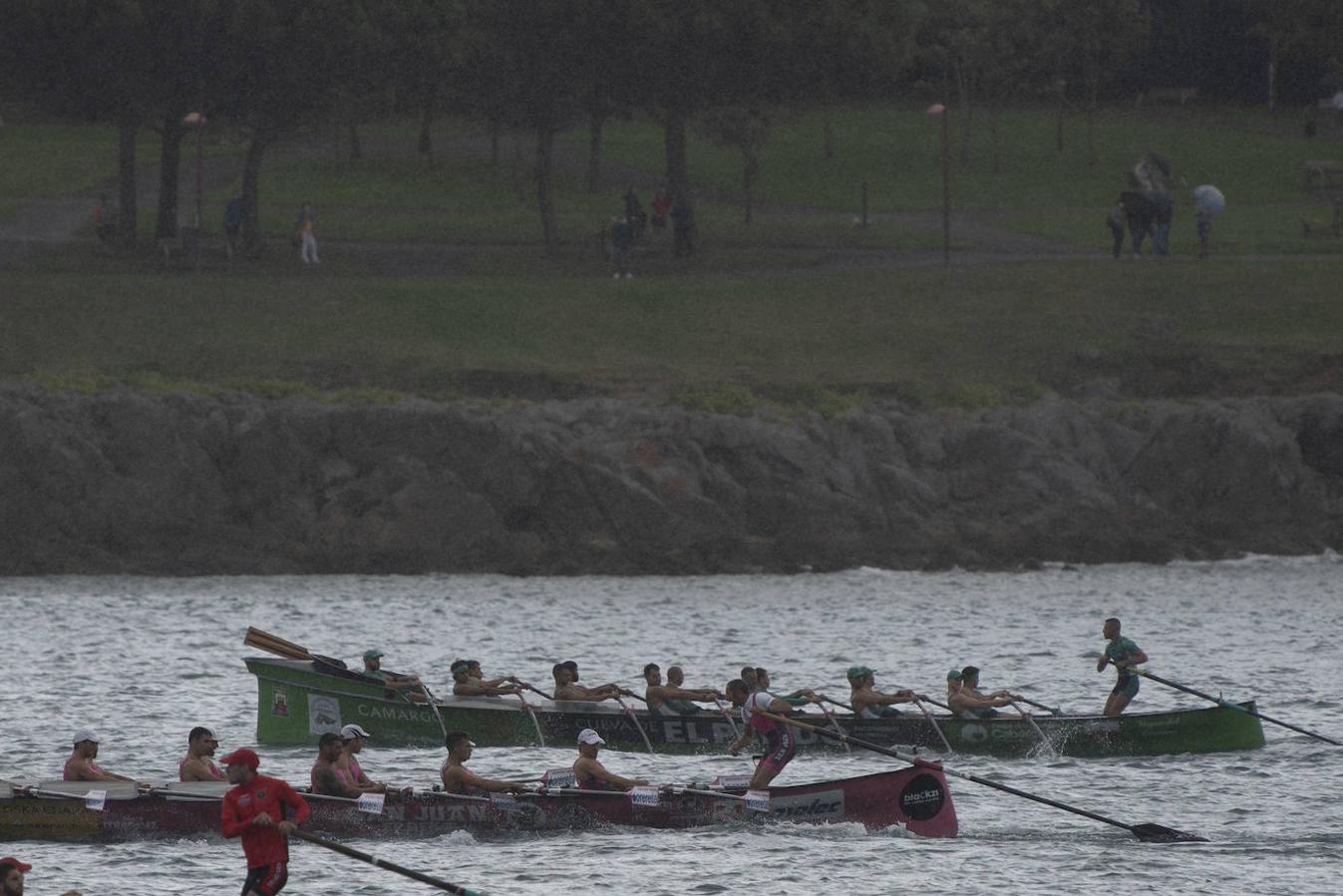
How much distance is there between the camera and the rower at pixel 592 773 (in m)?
24.8

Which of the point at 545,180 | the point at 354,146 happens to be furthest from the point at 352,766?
the point at 354,146

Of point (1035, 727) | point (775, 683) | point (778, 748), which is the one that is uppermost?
point (778, 748)

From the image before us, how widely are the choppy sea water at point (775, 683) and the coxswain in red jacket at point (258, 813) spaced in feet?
12.4

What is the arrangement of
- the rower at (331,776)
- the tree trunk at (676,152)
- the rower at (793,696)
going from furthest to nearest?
the tree trunk at (676,152) → the rower at (793,696) → the rower at (331,776)

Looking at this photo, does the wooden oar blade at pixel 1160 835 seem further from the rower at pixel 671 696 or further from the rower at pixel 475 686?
the rower at pixel 475 686

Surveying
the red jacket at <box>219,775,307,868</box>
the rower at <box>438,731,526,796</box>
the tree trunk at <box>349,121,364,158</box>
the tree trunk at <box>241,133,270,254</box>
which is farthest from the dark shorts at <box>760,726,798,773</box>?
the tree trunk at <box>349,121,364,158</box>

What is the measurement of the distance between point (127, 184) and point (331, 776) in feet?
121

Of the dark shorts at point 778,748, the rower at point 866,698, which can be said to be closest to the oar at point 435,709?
the dark shorts at point 778,748

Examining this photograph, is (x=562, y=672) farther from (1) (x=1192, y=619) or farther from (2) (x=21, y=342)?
(2) (x=21, y=342)

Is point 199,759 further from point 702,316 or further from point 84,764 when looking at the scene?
point 702,316

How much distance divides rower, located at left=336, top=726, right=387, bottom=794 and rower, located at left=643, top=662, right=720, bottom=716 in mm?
5314

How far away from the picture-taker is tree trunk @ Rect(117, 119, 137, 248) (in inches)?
2228

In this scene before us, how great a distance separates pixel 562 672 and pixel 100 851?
7174 millimetres

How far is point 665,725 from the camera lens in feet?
94.2
